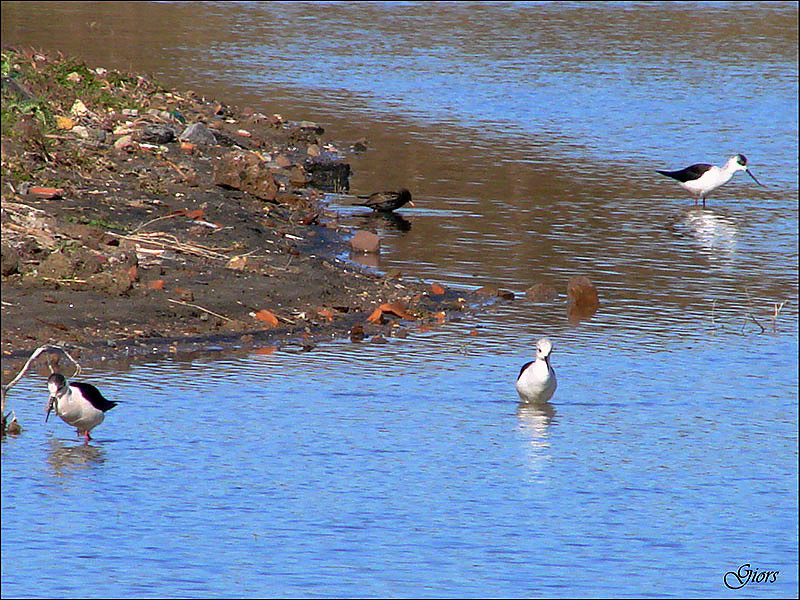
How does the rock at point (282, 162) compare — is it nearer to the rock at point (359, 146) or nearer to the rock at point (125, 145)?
the rock at point (359, 146)

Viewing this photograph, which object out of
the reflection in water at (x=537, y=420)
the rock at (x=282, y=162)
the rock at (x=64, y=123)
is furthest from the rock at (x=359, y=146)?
the reflection in water at (x=537, y=420)

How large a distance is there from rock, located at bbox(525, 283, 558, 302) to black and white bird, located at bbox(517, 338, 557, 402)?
119 inches

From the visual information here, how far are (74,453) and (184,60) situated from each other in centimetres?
2134

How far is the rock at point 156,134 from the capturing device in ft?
54.8

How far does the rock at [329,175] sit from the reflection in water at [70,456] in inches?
367

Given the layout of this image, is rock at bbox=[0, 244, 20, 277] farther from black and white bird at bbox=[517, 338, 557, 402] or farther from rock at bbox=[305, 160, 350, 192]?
rock at bbox=[305, 160, 350, 192]

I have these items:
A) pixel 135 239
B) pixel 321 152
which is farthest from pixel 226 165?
pixel 321 152

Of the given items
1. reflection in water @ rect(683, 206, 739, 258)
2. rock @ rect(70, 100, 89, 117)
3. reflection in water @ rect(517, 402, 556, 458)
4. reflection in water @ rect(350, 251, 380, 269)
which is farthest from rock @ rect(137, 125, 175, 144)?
reflection in water @ rect(517, 402, 556, 458)

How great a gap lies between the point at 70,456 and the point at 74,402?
332 millimetres

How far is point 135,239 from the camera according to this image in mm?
12477

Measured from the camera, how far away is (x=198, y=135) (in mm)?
17781

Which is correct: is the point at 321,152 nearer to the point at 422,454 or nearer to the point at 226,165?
the point at 226,165

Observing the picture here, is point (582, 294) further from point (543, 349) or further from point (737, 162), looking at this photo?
point (737, 162)

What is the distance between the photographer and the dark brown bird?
16.3 m
